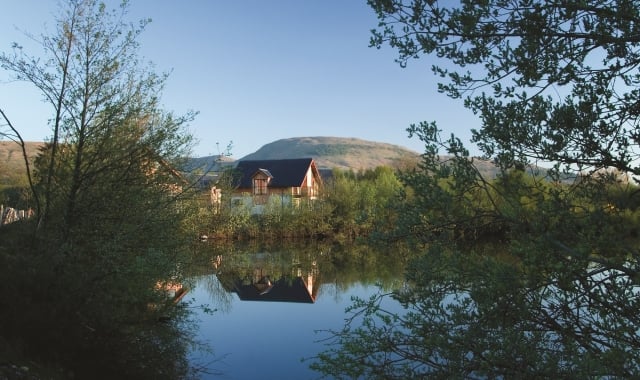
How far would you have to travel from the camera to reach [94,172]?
28.6 feet

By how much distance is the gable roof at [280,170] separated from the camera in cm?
5094

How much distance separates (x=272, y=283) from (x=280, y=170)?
110ft

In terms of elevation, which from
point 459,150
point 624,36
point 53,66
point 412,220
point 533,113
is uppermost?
point 53,66

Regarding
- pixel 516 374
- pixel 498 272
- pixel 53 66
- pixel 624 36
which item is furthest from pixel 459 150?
pixel 53 66

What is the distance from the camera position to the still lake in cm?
1047

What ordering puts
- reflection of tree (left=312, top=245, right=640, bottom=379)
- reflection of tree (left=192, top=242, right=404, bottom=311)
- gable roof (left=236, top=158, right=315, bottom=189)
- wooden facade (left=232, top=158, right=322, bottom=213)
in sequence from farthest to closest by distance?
gable roof (left=236, top=158, right=315, bottom=189) < wooden facade (left=232, top=158, right=322, bottom=213) < reflection of tree (left=192, top=242, right=404, bottom=311) < reflection of tree (left=312, top=245, right=640, bottom=379)

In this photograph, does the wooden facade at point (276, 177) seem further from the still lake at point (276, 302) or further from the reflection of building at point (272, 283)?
the reflection of building at point (272, 283)

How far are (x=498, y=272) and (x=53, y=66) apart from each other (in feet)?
28.6

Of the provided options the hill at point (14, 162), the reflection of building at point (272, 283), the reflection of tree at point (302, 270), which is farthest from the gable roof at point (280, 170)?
the hill at point (14, 162)

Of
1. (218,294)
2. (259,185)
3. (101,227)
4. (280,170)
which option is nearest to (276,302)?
(218,294)

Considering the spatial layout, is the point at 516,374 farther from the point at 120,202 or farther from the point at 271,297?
the point at 271,297

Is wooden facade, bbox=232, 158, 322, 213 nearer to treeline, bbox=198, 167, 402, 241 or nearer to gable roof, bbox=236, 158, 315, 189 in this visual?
gable roof, bbox=236, 158, 315, 189

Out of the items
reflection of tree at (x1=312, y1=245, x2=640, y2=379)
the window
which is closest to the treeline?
the window

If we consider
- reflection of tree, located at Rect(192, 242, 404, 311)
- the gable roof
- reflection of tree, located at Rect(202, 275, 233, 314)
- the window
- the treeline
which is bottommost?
reflection of tree, located at Rect(202, 275, 233, 314)
